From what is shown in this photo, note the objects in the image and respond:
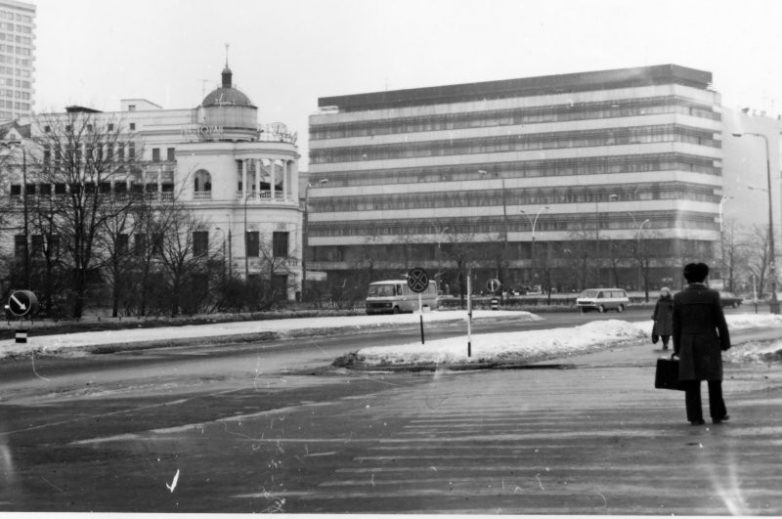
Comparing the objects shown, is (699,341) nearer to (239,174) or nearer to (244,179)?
(239,174)

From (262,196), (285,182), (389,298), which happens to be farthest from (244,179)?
(389,298)

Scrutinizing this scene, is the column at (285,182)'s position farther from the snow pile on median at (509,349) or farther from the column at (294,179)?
the snow pile on median at (509,349)

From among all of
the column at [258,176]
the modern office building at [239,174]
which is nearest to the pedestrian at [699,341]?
the modern office building at [239,174]

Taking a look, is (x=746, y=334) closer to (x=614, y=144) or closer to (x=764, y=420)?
(x=764, y=420)

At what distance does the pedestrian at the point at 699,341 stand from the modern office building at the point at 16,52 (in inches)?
390

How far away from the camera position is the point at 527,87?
360 feet

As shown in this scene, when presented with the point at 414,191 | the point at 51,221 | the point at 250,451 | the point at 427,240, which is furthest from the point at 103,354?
the point at 414,191

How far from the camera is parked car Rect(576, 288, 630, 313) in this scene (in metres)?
62.0

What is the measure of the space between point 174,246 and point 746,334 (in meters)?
29.4

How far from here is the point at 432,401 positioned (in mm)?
13586

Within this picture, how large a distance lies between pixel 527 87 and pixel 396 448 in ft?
341

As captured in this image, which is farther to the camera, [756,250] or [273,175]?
[273,175]

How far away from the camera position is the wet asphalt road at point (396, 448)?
6938mm

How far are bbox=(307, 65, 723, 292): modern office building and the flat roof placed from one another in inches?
6.2
